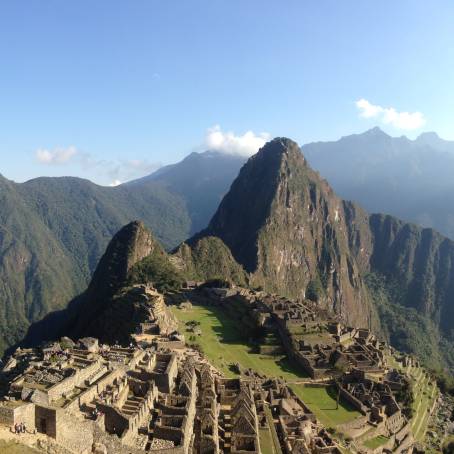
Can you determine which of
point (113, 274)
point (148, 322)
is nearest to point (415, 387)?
point (148, 322)

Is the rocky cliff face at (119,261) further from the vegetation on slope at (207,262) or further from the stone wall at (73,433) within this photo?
the stone wall at (73,433)

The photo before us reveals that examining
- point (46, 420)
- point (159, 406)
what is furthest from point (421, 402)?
point (46, 420)

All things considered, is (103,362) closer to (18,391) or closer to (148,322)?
(18,391)

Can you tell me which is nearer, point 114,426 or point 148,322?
point 114,426

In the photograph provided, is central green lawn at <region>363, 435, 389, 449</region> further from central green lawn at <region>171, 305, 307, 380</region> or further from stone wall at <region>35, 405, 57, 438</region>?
stone wall at <region>35, 405, 57, 438</region>

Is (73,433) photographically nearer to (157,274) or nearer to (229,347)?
(229,347)

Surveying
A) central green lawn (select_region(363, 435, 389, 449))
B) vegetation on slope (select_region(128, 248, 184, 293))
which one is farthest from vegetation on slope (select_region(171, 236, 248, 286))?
central green lawn (select_region(363, 435, 389, 449))

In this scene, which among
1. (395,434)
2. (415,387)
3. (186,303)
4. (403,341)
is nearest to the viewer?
(395,434)
